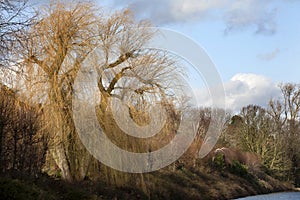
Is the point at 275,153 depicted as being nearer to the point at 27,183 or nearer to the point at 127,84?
the point at 127,84

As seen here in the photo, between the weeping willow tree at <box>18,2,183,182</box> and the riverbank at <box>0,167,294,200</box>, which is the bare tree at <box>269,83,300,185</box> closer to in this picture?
the riverbank at <box>0,167,294,200</box>

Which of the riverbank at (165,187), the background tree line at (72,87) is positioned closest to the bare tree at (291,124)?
the riverbank at (165,187)

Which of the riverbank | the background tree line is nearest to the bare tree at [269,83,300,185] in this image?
the riverbank

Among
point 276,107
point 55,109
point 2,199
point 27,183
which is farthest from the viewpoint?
point 276,107

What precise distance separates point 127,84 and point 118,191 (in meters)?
3.55

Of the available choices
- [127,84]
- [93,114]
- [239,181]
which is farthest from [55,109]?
[239,181]

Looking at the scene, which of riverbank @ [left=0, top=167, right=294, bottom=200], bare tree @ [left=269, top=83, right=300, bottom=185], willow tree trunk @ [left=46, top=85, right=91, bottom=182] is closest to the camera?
riverbank @ [left=0, top=167, right=294, bottom=200]

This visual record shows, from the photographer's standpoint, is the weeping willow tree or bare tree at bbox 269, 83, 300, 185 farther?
bare tree at bbox 269, 83, 300, 185

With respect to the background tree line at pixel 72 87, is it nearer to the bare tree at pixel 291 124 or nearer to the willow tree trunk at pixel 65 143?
the willow tree trunk at pixel 65 143

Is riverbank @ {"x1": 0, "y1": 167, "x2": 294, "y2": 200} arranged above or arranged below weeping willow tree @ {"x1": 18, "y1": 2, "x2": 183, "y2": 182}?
below

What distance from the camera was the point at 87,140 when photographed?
14266 millimetres

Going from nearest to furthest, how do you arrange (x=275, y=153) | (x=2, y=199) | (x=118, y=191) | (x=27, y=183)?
(x=2, y=199) < (x=27, y=183) < (x=118, y=191) < (x=275, y=153)

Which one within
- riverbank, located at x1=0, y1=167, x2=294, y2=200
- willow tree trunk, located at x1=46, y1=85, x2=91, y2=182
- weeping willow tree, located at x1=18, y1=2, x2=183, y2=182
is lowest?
riverbank, located at x1=0, y1=167, x2=294, y2=200

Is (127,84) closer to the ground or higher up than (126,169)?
higher up
